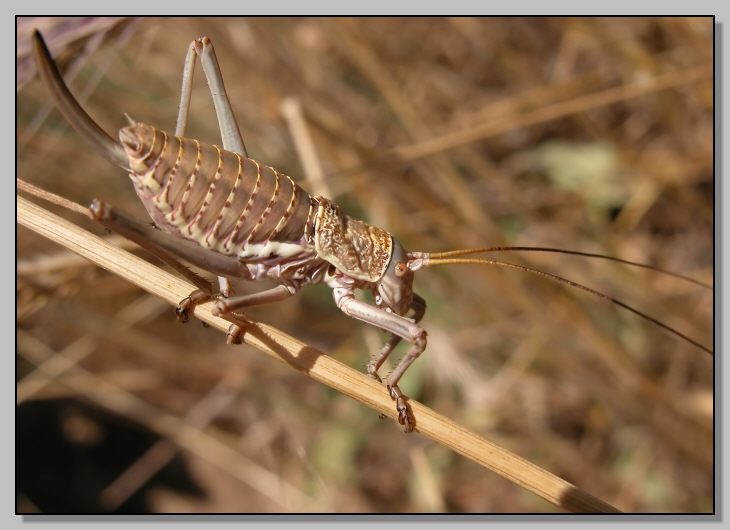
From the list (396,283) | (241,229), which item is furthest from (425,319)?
(241,229)

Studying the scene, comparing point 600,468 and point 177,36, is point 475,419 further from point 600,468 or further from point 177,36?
point 177,36

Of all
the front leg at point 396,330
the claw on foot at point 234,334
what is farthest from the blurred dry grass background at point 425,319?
the claw on foot at point 234,334

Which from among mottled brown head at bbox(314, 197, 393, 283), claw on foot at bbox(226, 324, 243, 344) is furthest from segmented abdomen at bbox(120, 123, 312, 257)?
claw on foot at bbox(226, 324, 243, 344)

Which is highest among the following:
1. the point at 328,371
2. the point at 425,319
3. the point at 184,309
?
the point at 425,319

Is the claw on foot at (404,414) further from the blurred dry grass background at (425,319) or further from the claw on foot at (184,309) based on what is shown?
the blurred dry grass background at (425,319)

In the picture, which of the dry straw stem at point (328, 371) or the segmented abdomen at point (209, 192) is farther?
the segmented abdomen at point (209, 192)

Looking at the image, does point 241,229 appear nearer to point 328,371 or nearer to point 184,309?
point 184,309
